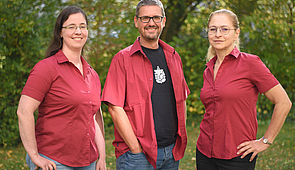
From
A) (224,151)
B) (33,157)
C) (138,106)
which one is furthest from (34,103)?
(224,151)

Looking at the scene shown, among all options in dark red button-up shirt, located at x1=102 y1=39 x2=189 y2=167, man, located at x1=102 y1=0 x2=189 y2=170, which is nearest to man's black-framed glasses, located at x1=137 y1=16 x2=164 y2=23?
man, located at x1=102 y1=0 x2=189 y2=170

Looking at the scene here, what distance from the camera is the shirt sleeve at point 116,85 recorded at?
10.0ft

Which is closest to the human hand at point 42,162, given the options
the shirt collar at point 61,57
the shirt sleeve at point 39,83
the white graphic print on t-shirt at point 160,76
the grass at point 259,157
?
the shirt sleeve at point 39,83

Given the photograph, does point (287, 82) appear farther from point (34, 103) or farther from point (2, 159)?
point (34, 103)

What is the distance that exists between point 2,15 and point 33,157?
627 centimetres

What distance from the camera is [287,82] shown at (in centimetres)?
1070

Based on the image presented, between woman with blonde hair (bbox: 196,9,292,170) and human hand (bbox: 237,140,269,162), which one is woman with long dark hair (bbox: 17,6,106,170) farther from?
human hand (bbox: 237,140,269,162)

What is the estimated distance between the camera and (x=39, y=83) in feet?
8.77

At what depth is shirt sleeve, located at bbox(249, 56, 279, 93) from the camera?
299 cm

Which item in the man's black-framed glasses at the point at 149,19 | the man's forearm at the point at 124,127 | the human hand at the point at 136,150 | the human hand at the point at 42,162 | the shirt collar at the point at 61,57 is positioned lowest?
the human hand at the point at 136,150

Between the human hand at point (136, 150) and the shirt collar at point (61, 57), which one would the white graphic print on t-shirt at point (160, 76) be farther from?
the shirt collar at point (61, 57)

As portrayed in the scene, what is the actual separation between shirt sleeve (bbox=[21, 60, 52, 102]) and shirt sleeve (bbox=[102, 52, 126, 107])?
57 centimetres

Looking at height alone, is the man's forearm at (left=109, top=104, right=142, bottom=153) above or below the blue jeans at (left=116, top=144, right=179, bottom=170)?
above

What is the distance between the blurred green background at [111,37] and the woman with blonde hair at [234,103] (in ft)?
17.9
